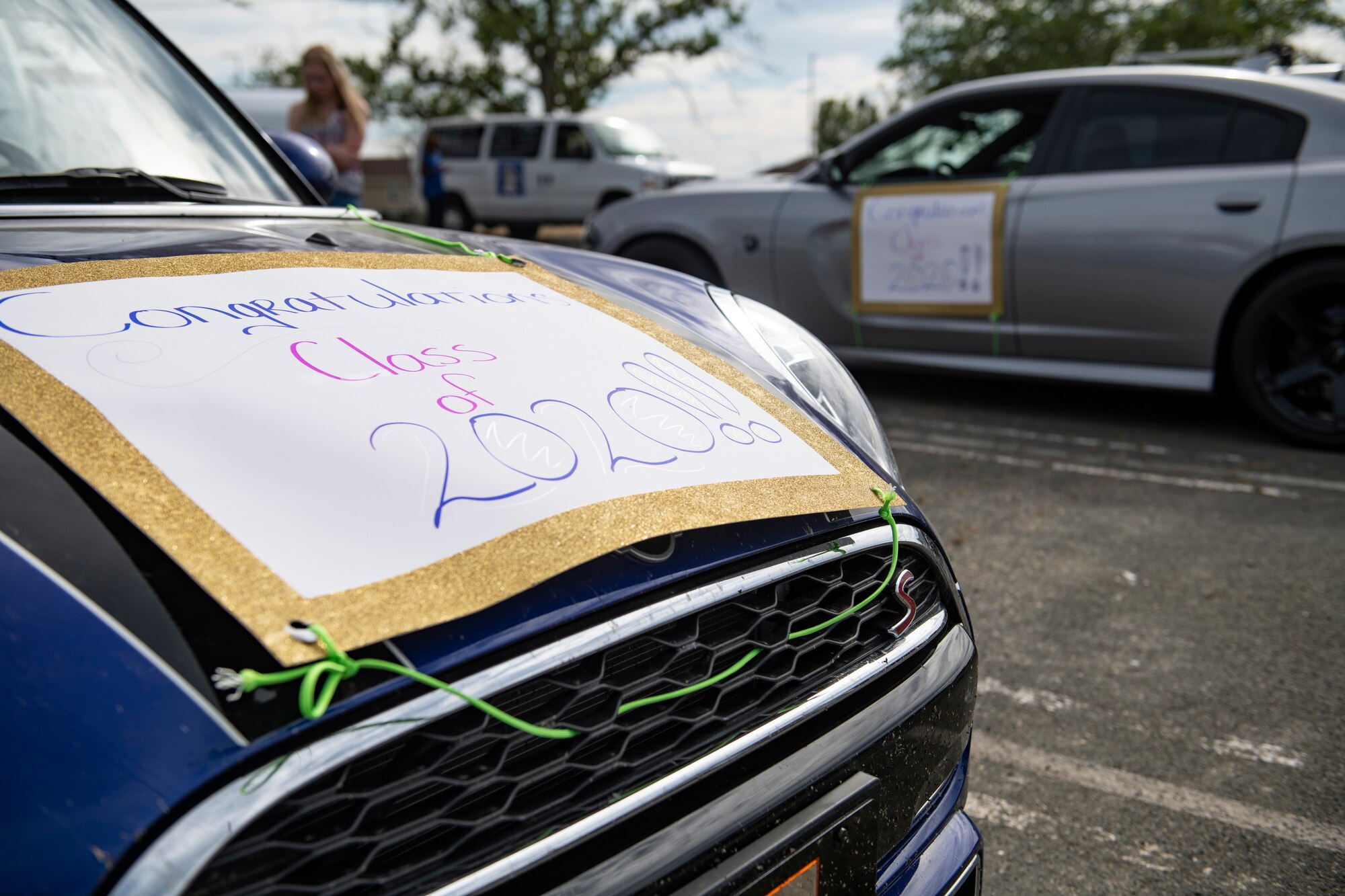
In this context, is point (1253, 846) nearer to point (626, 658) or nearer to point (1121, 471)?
point (626, 658)

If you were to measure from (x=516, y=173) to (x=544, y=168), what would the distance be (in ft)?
2.05

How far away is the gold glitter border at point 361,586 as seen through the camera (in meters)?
0.82

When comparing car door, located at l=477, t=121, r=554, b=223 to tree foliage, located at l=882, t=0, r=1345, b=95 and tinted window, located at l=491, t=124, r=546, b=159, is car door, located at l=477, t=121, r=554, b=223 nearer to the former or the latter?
tinted window, located at l=491, t=124, r=546, b=159

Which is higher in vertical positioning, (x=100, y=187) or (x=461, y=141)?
(x=100, y=187)

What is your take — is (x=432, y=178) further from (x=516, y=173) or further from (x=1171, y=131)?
(x=1171, y=131)

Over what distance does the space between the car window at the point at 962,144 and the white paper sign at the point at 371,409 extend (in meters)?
3.84

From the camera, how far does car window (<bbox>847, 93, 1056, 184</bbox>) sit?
15.5ft

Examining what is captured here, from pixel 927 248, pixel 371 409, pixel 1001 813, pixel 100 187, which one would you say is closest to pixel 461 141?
pixel 927 248

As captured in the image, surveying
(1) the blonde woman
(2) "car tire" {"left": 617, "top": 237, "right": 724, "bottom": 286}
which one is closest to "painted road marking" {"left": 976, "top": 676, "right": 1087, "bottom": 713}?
(2) "car tire" {"left": 617, "top": 237, "right": 724, "bottom": 286}

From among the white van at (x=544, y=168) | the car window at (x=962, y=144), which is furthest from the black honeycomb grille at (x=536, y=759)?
the white van at (x=544, y=168)

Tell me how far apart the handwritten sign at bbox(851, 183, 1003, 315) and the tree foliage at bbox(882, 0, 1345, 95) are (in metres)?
21.7

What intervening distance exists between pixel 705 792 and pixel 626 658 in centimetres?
16

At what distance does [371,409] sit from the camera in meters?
1.06

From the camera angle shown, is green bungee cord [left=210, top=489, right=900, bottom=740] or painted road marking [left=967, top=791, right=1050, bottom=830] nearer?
green bungee cord [left=210, top=489, right=900, bottom=740]
